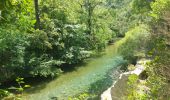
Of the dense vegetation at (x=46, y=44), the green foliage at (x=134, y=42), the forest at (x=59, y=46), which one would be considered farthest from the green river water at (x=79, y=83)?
the green foliage at (x=134, y=42)

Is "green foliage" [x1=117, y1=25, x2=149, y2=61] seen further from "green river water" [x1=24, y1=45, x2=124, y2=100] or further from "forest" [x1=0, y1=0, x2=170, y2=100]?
"green river water" [x1=24, y1=45, x2=124, y2=100]

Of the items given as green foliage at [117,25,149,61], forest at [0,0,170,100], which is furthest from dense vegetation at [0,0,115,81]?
green foliage at [117,25,149,61]

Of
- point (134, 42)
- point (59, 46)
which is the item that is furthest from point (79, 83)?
point (134, 42)

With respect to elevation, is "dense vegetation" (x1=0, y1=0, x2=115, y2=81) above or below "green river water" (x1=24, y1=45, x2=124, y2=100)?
above

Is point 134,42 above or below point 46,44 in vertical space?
below

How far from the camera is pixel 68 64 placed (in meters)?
25.9

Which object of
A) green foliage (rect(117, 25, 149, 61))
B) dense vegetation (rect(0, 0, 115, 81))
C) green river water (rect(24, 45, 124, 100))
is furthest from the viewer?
green foliage (rect(117, 25, 149, 61))

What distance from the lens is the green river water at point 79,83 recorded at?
18.1 metres

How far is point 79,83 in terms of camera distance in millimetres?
20234

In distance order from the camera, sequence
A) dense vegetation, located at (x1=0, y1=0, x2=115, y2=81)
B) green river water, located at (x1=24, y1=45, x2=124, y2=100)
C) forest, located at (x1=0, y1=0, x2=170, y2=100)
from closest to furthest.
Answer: green river water, located at (x1=24, y1=45, x2=124, y2=100) < forest, located at (x1=0, y1=0, x2=170, y2=100) < dense vegetation, located at (x1=0, y1=0, x2=115, y2=81)

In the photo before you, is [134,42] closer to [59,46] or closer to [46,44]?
[59,46]

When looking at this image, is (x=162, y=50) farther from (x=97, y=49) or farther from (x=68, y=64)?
(x=97, y=49)

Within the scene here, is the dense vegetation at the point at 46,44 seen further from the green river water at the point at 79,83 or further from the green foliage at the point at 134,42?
the green foliage at the point at 134,42

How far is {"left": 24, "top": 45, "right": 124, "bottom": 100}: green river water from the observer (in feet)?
59.4
